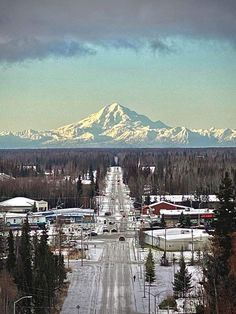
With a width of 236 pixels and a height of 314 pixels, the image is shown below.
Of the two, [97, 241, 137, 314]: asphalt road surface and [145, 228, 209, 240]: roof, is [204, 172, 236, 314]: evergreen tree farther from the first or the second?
[145, 228, 209, 240]: roof

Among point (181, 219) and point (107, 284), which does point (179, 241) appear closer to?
point (107, 284)

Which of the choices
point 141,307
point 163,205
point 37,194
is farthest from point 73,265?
point 37,194

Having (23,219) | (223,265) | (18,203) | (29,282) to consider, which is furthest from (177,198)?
(223,265)

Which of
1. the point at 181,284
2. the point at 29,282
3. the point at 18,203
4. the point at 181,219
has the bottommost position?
A: the point at 181,284

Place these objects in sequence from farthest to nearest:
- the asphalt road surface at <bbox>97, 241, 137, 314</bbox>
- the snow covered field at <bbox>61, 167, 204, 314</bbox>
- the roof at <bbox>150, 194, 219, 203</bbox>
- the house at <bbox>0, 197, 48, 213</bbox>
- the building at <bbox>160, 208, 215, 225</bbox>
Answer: the roof at <bbox>150, 194, 219, 203</bbox>
the house at <bbox>0, 197, 48, 213</bbox>
the building at <bbox>160, 208, 215, 225</bbox>
the snow covered field at <bbox>61, 167, 204, 314</bbox>
the asphalt road surface at <bbox>97, 241, 137, 314</bbox>

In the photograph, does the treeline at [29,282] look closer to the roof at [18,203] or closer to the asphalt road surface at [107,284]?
the asphalt road surface at [107,284]

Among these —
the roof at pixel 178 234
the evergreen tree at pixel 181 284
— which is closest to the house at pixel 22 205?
the roof at pixel 178 234

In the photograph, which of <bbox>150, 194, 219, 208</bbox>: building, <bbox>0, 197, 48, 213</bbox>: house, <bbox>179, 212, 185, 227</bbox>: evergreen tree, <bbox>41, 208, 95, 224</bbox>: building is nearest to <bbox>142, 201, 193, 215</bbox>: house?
<bbox>150, 194, 219, 208</bbox>: building

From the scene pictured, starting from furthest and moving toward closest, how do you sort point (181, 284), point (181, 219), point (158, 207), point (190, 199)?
1. point (190, 199)
2. point (158, 207)
3. point (181, 219)
4. point (181, 284)
